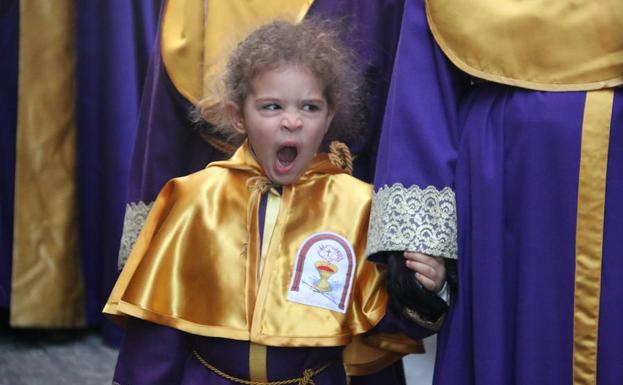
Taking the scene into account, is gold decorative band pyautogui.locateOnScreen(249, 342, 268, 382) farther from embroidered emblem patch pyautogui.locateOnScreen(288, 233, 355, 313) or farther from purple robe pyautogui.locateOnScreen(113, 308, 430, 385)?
embroidered emblem patch pyautogui.locateOnScreen(288, 233, 355, 313)

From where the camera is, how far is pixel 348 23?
2.75 meters

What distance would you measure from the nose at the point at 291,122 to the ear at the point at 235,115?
0.57 ft

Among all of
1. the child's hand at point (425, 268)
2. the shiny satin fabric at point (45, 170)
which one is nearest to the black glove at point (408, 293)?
the child's hand at point (425, 268)

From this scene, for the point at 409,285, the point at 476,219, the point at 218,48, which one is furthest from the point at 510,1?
the point at 218,48

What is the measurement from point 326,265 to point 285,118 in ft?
1.12

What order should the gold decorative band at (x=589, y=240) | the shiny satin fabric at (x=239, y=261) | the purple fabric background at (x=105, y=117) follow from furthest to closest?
the purple fabric background at (x=105, y=117), the shiny satin fabric at (x=239, y=261), the gold decorative band at (x=589, y=240)

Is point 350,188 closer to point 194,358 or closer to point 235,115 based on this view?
point 235,115

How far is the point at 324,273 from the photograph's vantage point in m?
2.32

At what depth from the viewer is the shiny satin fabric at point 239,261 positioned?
7.52 ft

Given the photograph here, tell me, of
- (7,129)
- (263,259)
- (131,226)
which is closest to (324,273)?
(263,259)

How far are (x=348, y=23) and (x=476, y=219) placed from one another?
81 cm

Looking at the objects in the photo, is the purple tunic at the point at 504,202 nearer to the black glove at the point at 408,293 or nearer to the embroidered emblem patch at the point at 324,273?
the black glove at the point at 408,293

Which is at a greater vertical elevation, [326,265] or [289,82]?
[289,82]

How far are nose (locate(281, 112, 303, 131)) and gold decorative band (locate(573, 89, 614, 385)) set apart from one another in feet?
2.05
